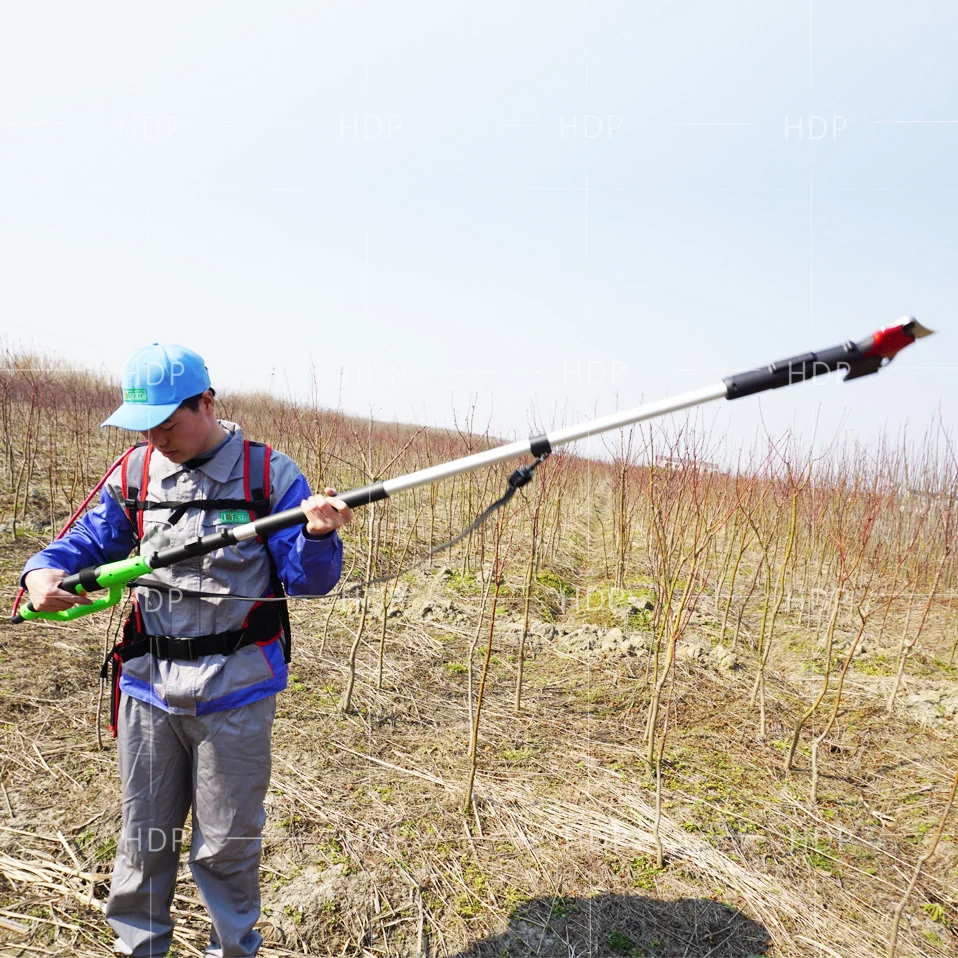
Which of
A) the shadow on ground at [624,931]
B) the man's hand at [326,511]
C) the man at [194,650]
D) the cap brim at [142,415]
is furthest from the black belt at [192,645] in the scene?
the shadow on ground at [624,931]

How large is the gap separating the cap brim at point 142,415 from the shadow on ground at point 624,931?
216cm

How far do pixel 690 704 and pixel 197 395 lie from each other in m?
4.10

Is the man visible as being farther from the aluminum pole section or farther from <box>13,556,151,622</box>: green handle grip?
the aluminum pole section

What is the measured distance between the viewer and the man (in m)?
1.59

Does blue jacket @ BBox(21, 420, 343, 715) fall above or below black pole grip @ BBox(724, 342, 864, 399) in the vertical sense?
below

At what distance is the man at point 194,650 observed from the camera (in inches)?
62.6

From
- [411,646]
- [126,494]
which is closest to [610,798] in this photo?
[411,646]

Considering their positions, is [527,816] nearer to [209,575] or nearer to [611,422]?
[209,575]

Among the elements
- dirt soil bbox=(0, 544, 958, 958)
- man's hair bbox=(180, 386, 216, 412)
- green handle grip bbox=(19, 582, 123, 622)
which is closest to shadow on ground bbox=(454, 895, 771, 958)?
dirt soil bbox=(0, 544, 958, 958)

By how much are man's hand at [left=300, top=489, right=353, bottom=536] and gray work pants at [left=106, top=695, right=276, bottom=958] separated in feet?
1.98

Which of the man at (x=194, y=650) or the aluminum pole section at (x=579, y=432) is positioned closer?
the aluminum pole section at (x=579, y=432)

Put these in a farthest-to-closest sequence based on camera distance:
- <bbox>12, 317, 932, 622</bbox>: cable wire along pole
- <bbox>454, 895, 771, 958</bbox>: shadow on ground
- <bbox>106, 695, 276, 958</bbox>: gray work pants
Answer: <bbox>454, 895, 771, 958</bbox>: shadow on ground → <bbox>106, 695, 276, 958</bbox>: gray work pants → <bbox>12, 317, 932, 622</bbox>: cable wire along pole

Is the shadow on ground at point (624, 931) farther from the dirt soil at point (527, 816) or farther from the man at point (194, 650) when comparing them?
the man at point (194, 650)

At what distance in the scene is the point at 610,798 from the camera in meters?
3.20
